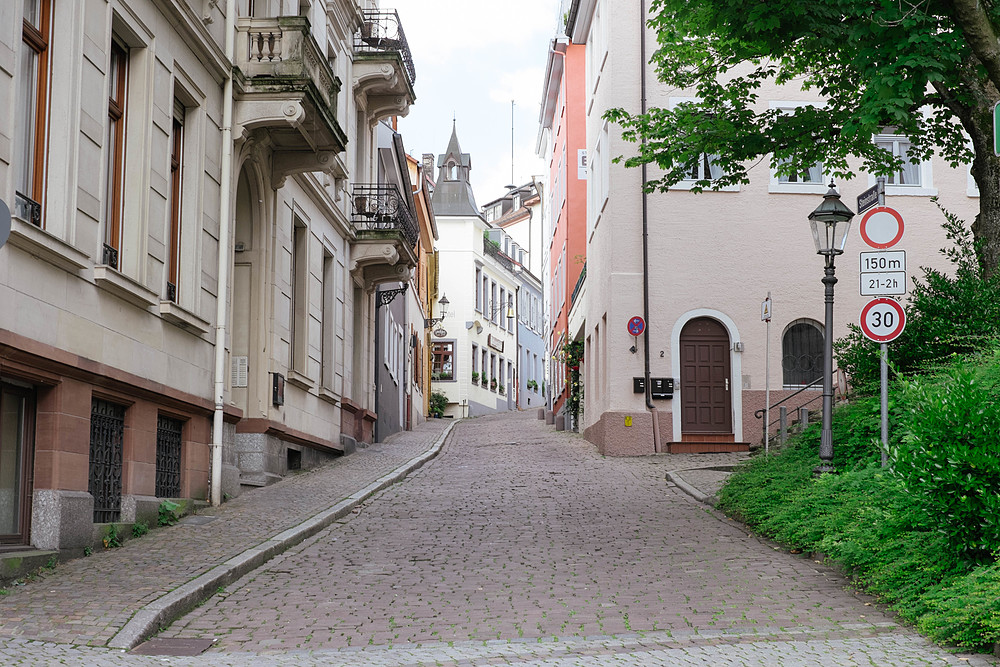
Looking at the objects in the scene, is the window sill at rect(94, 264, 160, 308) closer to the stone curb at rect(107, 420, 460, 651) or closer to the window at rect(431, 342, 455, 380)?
the stone curb at rect(107, 420, 460, 651)

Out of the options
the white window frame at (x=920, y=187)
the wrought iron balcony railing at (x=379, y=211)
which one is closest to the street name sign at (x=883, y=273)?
the wrought iron balcony railing at (x=379, y=211)

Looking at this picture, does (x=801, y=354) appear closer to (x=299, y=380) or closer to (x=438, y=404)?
(x=299, y=380)

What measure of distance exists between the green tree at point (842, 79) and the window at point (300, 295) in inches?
225

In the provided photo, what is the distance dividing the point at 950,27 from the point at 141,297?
8.33 metres

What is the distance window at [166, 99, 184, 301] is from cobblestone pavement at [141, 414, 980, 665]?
10.8 ft

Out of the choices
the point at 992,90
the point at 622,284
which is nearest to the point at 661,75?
the point at 992,90

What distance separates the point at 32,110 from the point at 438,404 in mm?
46773

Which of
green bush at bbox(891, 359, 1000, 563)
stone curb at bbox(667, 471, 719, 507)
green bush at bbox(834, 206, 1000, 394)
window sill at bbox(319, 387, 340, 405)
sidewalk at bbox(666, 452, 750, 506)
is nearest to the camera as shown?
green bush at bbox(891, 359, 1000, 563)

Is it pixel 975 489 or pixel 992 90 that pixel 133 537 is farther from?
pixel 992 90

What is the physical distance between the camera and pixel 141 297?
12.0m

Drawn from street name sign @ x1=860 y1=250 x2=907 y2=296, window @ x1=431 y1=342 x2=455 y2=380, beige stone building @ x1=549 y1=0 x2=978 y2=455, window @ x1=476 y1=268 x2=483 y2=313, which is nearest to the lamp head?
street name sign @ x1=860 y1=250 x2=907 y2=296

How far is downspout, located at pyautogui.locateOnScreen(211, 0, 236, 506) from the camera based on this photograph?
14.3m

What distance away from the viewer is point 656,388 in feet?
79.8

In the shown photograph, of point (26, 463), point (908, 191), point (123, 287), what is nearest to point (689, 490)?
point (123, 287)
